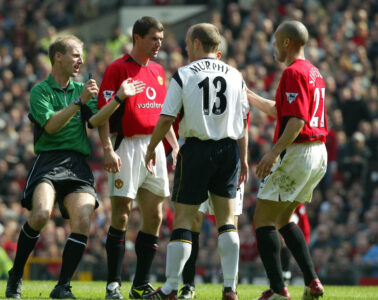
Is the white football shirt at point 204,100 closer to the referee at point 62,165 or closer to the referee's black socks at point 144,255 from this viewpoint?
the referee at point 62,165

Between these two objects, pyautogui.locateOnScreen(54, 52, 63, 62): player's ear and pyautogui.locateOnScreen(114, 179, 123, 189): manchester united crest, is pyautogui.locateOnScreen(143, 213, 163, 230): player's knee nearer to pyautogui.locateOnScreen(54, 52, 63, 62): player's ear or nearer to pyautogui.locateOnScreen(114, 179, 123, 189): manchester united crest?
pyautogui.locateOnScreen(114, 179, 123, 189): manchester united crest

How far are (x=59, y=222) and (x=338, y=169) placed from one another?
5.72 metres

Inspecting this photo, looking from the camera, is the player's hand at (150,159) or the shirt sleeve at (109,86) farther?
the shirt sleeve at (109,86)

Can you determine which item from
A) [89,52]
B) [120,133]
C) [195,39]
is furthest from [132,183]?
[89,52]

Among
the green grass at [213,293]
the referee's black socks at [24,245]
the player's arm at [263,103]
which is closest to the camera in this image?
the referee's black socks at [24,245]

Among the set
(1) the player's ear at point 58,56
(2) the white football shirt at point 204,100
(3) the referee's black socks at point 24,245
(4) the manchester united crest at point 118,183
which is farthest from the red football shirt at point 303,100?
(3) the referee's black socks at point 24,245

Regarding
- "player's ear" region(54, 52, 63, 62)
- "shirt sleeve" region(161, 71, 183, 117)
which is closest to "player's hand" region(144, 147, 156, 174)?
"shirt sleeve" region(161, 71, 183, 117)

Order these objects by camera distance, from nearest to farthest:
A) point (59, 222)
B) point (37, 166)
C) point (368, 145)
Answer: point (37, 166) → point (368, 145) → point (59, 222)

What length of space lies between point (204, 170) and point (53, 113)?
159 centimetres

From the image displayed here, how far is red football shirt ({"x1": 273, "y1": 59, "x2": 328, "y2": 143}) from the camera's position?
26.3ft

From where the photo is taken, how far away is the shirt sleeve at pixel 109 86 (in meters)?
8.60

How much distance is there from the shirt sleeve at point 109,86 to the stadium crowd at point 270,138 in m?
6.38

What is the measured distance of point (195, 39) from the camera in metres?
7.90

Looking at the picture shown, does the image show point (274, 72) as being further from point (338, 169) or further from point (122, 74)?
point (122, 74)
